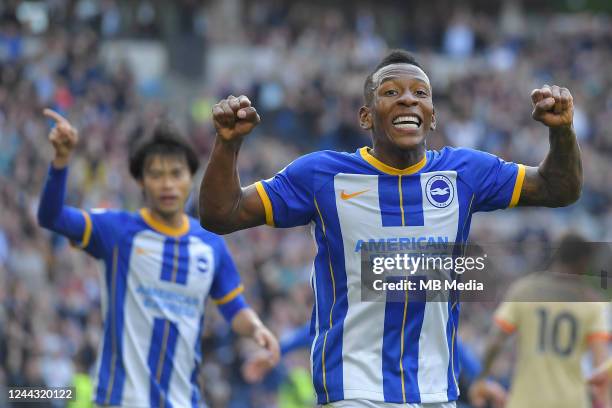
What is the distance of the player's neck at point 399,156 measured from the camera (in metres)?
5.38

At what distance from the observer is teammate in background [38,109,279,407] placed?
7.06 m

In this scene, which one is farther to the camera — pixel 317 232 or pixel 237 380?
pixel 237 380

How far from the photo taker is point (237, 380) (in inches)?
572

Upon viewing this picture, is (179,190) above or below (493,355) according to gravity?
above

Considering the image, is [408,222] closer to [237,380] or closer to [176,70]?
[237,380]

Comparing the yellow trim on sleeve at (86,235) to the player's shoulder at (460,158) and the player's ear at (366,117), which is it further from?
the player's shoulder at (460,158)

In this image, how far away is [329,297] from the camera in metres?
5.32

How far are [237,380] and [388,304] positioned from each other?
953cm

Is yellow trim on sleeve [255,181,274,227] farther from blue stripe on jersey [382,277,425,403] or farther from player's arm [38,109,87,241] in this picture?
player's arm [38,109,87,241]

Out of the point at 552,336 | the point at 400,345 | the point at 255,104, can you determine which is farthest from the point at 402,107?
the point at 255,104

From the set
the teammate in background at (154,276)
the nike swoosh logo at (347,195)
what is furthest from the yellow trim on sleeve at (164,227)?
the nike swoosh logo at (347,195)

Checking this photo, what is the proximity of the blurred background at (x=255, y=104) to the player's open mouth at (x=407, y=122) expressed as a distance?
7.08 meters

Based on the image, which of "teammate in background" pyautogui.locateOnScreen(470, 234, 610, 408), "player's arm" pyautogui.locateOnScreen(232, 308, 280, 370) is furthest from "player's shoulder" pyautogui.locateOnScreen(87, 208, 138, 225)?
"teammate in background" pyautogui.locateOnScreen(470, 234, 610, 408)

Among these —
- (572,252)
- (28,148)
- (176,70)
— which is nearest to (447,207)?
(572,252)
